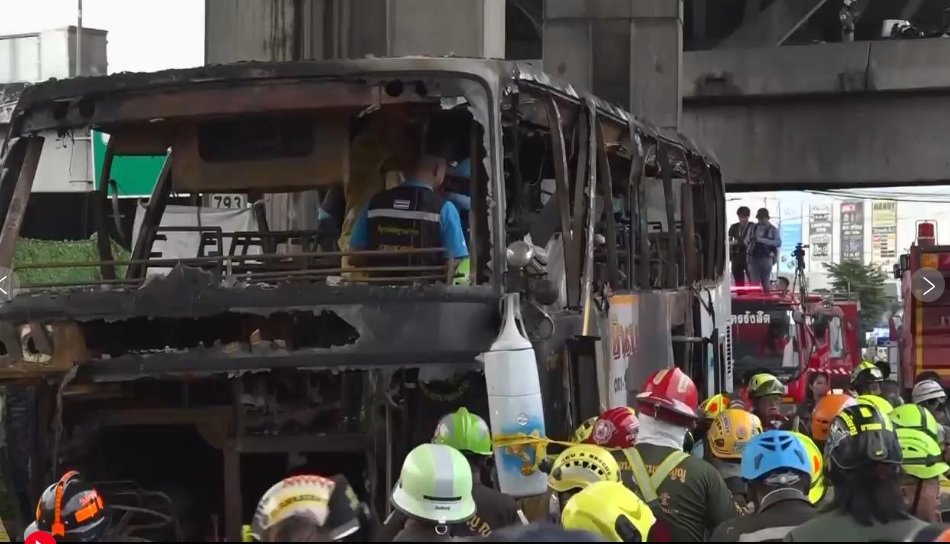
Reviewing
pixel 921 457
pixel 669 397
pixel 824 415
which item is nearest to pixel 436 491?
pixel 921 457

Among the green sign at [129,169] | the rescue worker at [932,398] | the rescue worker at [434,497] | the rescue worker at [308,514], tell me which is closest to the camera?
the rescue worker at [308,514]

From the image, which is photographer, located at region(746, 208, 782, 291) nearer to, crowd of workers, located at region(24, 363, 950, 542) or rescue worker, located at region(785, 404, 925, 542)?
crowd of workers, located at region(24, 363, 950, 542)

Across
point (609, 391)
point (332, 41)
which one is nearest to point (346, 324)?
point (609, 391)

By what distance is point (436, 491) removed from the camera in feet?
14.3

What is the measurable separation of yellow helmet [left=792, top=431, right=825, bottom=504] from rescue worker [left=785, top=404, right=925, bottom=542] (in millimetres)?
979

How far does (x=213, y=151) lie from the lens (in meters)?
6.95

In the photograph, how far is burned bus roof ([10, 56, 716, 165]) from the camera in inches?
250

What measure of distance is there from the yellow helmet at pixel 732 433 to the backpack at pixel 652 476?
45.0 inches

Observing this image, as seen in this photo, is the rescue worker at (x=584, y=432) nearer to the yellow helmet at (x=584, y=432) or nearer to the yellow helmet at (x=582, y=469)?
the yellow helmet at (x=584, y=432)

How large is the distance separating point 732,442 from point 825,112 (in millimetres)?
16345

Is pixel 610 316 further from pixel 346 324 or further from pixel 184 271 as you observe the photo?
pixel 184 271

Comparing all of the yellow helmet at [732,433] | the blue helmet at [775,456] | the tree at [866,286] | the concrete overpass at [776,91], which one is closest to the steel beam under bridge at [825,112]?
the concrete overpass at [776,91]

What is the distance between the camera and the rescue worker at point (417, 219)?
261 inches

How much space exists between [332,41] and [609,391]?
368 inches
